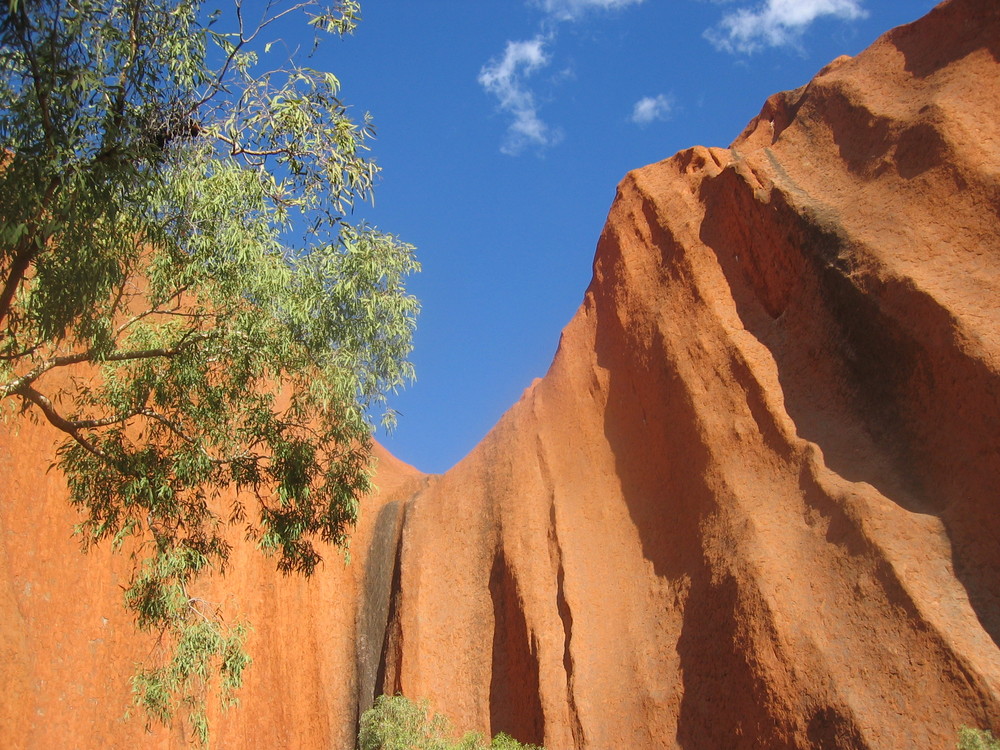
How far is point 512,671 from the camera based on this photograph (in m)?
18.0

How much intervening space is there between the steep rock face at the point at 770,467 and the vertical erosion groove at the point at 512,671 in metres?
0.06

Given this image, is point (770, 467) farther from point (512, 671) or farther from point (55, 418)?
point (55, 418)

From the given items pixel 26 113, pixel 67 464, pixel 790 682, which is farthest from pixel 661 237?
pixel 26 113

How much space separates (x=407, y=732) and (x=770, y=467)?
23.1 feet

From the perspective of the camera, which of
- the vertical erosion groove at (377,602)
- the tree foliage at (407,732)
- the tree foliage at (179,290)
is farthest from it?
the vertical erosion groove at (377,602)

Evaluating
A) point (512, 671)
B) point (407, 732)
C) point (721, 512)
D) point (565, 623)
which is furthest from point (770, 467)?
point (407, 732)

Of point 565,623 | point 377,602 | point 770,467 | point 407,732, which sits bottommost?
point 407,732

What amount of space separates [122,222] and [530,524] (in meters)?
12.5

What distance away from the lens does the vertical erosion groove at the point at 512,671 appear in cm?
1692

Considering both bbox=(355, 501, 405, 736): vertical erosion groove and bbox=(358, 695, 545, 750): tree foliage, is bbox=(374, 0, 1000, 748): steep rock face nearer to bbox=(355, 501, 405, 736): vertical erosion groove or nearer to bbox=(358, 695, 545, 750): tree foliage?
bbox=(355, 501, 405, 736): vertical erosion groove

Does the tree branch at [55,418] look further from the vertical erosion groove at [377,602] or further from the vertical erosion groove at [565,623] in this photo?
the vertical erosion groove at [377,602]

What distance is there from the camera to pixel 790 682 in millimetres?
12656

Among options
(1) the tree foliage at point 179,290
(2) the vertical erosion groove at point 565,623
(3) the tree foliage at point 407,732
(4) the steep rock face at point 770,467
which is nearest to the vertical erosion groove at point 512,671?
(4) the steep rock face at point 770,467

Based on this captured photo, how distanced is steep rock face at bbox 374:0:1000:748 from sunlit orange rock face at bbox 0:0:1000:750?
0.17ft
